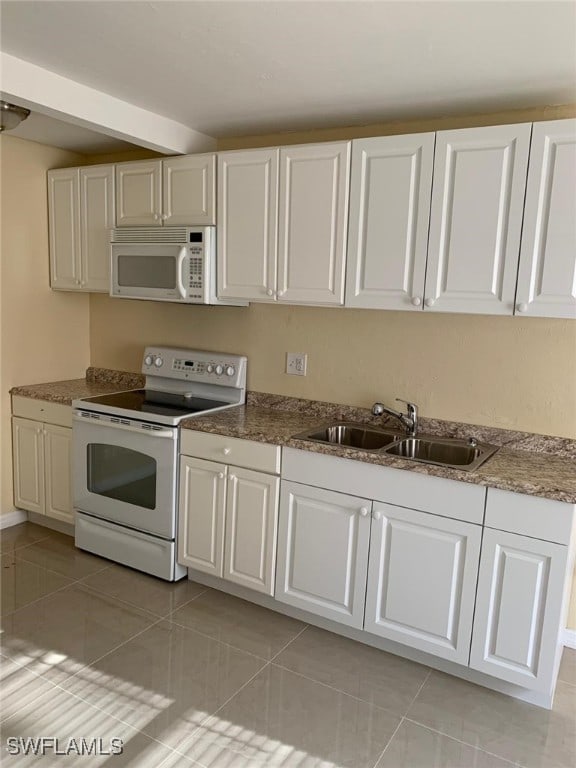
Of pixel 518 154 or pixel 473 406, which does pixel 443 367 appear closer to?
pixel 473 406

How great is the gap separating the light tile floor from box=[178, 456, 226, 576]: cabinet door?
0.20m

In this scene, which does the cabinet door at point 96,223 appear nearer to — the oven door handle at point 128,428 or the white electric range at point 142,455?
the white electric range at point 142,455

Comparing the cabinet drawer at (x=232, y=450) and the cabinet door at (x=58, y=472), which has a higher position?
the cabinet drawer at (x=232, y=450)

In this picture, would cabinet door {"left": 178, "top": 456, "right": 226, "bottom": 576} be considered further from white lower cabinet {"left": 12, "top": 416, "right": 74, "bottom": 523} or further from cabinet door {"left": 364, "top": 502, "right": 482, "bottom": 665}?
white lower cabinet {"left": 12, "top": 416, "right": 74, "bottom": 523}

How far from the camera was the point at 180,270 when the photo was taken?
9.83 feet

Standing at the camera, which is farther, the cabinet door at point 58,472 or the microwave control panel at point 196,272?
the cabinet door at point 58,472

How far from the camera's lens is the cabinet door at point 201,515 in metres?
2.79

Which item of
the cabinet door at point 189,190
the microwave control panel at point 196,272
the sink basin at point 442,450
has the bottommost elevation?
the sink basin at point 442,450

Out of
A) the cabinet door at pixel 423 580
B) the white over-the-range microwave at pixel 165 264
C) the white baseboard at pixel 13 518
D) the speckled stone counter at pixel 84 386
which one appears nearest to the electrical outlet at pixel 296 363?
the white over-the-range microwave at pixel 165 264

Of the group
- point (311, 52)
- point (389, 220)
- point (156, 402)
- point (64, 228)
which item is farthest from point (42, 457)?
point (311, 52)

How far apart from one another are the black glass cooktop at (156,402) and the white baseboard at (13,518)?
3.40 ft

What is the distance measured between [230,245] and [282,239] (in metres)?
0.31

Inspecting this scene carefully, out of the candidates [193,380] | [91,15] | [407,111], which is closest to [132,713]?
[193,380]

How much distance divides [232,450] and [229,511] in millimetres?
298
